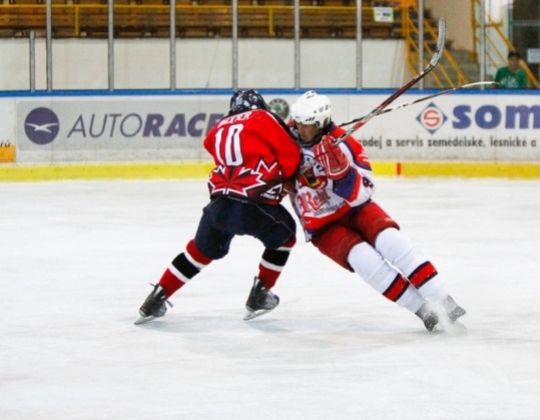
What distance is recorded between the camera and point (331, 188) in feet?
15.2

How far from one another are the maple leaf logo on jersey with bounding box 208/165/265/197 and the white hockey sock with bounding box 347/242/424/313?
0.42 metres

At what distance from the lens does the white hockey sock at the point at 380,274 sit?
455 cm

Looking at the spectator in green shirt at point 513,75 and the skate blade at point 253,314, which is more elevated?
the spectator in green shirt at point 513,75

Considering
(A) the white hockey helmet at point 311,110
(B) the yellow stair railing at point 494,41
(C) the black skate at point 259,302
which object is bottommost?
(C) the black skate at point 259,302

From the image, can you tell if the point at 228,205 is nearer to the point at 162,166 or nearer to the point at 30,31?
the point at 162,166

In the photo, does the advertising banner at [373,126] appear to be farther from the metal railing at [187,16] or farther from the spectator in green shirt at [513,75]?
the metal railing at [187,16]

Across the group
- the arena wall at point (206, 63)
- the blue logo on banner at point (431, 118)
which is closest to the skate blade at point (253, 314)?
the blue logo on banner at point (431, 118)

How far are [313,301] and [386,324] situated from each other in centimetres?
63

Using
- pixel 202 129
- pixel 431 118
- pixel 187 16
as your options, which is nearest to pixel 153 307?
pixel 202 129

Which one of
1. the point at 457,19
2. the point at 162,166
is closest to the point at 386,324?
the point at 162,166

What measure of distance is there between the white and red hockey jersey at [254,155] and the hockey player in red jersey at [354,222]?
69 mm

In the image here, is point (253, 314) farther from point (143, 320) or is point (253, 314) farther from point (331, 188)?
point (331, 188)

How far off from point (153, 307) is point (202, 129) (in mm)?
7344

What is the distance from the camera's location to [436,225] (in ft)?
26.4
